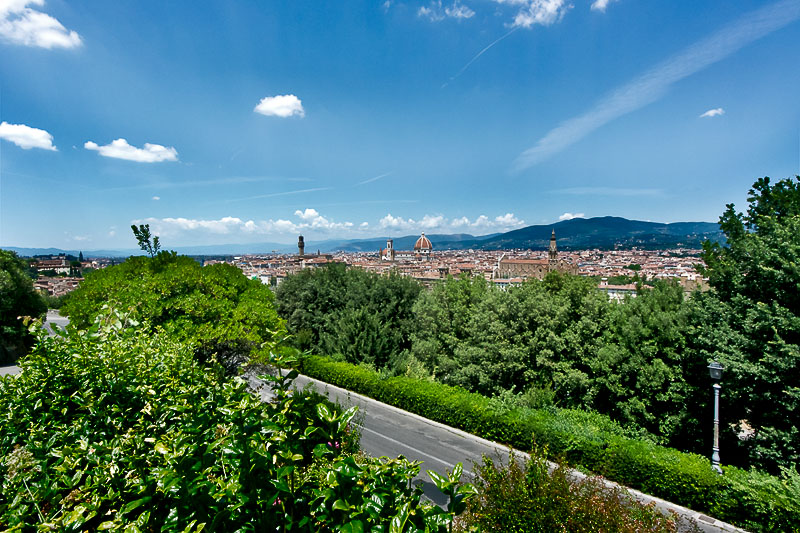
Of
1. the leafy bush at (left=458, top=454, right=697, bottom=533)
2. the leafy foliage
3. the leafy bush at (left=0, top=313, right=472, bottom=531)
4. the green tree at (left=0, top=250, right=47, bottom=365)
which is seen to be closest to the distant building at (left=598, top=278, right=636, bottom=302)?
the leafy bush at (left=458, top=454, right=697, bottom=533)

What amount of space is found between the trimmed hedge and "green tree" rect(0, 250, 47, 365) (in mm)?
24893

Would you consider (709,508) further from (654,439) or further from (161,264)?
(161,264)

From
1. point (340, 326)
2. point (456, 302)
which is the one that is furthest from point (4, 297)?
point (456, 302)

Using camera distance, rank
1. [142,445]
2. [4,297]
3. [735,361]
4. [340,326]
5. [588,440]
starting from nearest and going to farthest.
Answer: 1. [142,445]
2. [735,361]
3. [588,440]
4. [340,326]
5. [4,297]

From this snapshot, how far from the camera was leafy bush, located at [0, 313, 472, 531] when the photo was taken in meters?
1.98

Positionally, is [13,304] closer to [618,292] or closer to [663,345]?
[663,345]

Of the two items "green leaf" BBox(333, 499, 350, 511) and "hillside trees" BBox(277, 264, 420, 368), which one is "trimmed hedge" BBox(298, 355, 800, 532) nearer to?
"green leaf" BBox(333, 499, 350, 511)

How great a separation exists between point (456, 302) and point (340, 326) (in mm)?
6539

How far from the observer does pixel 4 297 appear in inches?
926

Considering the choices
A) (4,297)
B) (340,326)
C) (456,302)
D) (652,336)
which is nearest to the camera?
(652,336)

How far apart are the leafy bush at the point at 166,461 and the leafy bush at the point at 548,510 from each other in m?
2.69

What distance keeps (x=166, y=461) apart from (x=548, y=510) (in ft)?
13.1

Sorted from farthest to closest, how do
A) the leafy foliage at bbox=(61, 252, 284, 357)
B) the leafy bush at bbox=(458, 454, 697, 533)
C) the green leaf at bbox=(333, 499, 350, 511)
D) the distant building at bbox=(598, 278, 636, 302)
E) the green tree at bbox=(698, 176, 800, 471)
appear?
the distant building at bbox=(598, 278, 636, 302)
the leafy foliage at bbox=(61, 252, 284, 357)
the green tree at bbox=(698, 176, 800, 471)
the leafy bush at bbox=(458, 454, 697, 533)
the green leaf at bbox=(333, 499, 350, 511)

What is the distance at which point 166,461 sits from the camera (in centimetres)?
257
